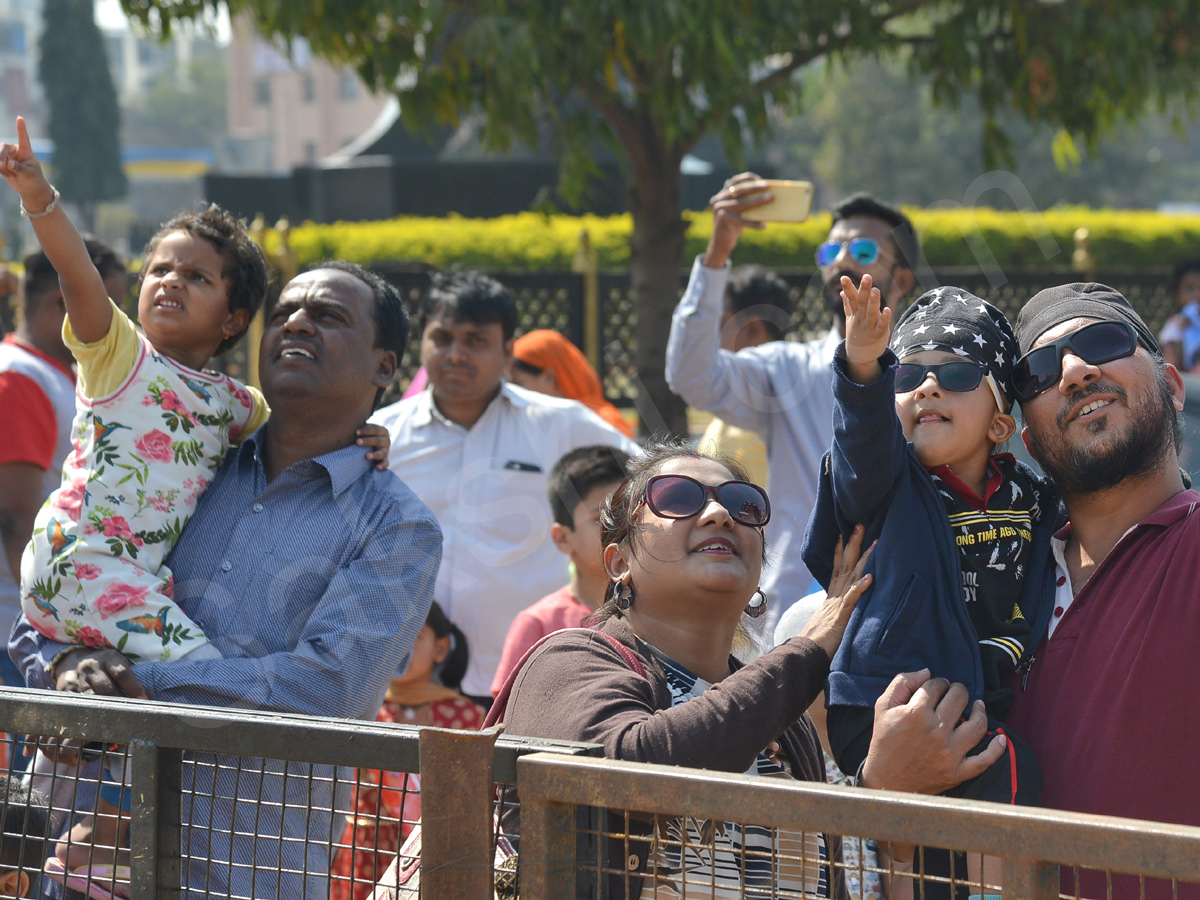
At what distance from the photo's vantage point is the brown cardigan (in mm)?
1887

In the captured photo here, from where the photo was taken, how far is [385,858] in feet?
11.5

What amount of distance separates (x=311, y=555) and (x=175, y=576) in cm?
29

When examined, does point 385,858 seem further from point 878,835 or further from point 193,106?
point 193,106

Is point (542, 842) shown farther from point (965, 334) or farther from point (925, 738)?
point (965, 334)

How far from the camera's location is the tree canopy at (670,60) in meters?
6.77

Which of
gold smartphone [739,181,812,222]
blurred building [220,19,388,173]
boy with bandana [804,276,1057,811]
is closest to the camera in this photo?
boy with bandana [804,276,1057,811]

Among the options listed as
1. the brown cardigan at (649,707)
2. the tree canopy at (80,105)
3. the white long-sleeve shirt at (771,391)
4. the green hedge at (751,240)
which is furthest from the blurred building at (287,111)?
the brown cardigan at (649,707)

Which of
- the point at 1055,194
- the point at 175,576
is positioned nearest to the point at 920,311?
the point at 175,576

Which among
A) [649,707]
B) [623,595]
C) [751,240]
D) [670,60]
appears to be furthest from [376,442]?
[751,240]

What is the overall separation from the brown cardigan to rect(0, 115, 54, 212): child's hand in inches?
50.5

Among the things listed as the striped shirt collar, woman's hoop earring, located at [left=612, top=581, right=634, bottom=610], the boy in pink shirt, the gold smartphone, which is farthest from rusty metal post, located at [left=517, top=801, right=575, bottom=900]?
the gold smartphone

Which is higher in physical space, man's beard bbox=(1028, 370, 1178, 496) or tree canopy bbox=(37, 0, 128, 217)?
man's beard bbox=(1028, 370, 1178, 496)

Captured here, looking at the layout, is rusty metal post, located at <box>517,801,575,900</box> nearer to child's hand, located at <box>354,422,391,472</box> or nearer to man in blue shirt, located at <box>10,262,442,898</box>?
man in blue shirt, located at <box>10,262,442,898</box>

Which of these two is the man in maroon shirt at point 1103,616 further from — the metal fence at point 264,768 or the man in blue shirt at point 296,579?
the man in blue shirt at point 296,579
